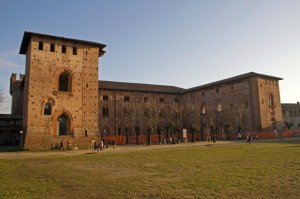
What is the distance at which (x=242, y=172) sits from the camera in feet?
33.6

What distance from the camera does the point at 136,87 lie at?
49.7 meters

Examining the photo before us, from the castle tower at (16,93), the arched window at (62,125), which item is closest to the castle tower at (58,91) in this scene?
the arched window at (62,125)

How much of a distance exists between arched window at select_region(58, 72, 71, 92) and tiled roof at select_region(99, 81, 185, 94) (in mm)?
13282

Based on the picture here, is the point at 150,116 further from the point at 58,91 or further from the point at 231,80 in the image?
the point at 231,80

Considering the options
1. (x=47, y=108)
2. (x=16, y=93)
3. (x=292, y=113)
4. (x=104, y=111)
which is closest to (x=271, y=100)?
(x=292, y=113)

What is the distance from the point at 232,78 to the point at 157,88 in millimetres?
14351

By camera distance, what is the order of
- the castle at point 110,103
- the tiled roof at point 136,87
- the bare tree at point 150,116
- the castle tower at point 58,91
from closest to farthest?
the castle tower at point 58,91
the castle at point 110,103
the bare tree at point 150,116
the tiled roof at point 136,87

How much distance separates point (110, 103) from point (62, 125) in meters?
16.0

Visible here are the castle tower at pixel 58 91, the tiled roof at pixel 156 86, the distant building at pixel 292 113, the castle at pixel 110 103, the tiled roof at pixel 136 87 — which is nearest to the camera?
the castle tower at pixel 58 91

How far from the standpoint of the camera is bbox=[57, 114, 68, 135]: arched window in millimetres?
29434

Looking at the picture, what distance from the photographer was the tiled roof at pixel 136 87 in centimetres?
4645

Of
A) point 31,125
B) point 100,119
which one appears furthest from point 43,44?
point 100,119

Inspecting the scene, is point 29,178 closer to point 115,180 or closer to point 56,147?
point 115,180

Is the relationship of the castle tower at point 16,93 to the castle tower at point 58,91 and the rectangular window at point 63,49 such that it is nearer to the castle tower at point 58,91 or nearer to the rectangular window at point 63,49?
the castle tower at point 58,91
